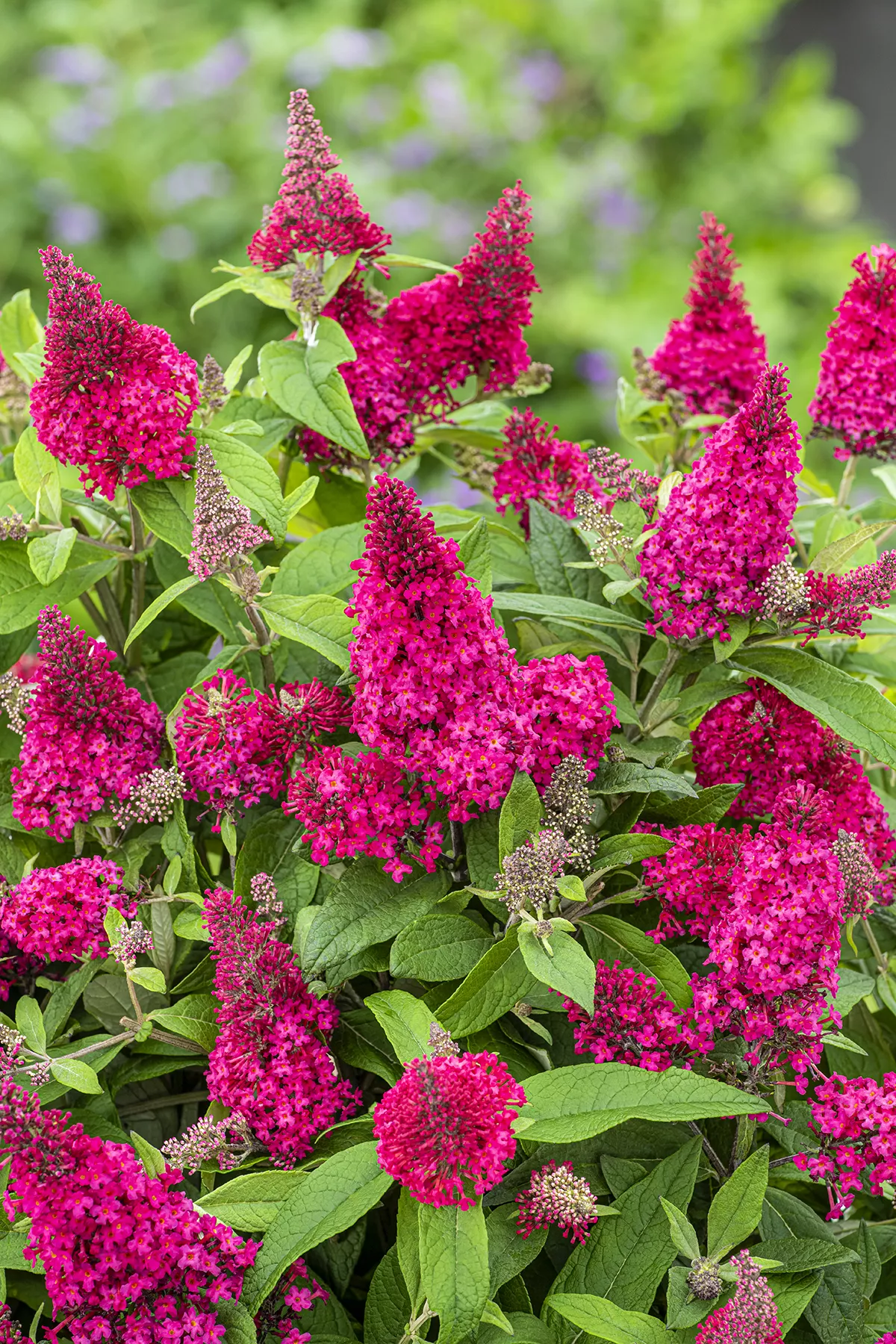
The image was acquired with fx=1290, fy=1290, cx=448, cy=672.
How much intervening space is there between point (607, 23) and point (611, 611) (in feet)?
19.1

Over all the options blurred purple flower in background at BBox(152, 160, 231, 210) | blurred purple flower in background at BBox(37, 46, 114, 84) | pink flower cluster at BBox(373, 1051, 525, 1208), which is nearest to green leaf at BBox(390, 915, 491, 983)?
pink flower cluster at BBox(373, 1051, 525, 1208)

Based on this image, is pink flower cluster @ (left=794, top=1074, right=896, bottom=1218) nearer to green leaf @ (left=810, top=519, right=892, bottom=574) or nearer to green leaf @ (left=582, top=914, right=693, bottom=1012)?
green leaf @ (left=582, top=914, right=693, bottom=1012)

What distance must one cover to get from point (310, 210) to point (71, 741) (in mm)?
563

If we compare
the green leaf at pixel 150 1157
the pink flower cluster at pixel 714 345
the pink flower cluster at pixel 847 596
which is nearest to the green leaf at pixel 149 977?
the green leaf at pixel 150 1157

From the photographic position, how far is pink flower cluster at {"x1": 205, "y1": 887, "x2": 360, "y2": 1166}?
990 millimetres

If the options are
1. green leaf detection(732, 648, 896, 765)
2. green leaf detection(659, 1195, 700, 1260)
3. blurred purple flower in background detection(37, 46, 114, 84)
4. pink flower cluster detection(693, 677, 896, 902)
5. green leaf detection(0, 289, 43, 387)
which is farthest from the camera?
blurred purple flower in background detection(37, 46, 114, 84)

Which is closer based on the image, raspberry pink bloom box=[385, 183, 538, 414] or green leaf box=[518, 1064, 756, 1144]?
green leaf box=[518, 1064, 756, 1144]

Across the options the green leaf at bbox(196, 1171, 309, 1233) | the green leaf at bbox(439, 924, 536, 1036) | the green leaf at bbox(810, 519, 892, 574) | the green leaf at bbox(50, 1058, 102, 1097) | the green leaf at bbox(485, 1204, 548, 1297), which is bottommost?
the green leaf at bbox(485, 1204, 548, 1297)

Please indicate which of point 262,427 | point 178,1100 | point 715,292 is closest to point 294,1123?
point 178,1100

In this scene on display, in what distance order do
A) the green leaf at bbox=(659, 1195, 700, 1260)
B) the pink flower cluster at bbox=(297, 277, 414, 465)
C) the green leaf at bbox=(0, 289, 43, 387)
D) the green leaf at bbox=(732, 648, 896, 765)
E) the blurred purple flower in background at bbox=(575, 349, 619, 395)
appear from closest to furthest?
the green leaf at bbox=(659, 1195, 700, 1260) < the green leaf at bbox=(732, 648, 896, 765) < the pink flower cluster at bbox=(297, 277, 414, 465) < the green leaf at bbox=(0, 289, 43, 387) < the blurred purple flower in background at bbox=(575, 349, 619, 395)

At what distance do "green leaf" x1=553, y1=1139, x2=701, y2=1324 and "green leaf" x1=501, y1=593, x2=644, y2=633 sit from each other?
430 millimetres

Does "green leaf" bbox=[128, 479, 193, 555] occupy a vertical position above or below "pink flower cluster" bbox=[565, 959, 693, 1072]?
above

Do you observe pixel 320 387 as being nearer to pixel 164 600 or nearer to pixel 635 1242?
pixel 164 600

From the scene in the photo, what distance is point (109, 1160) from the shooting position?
3.03 feet
